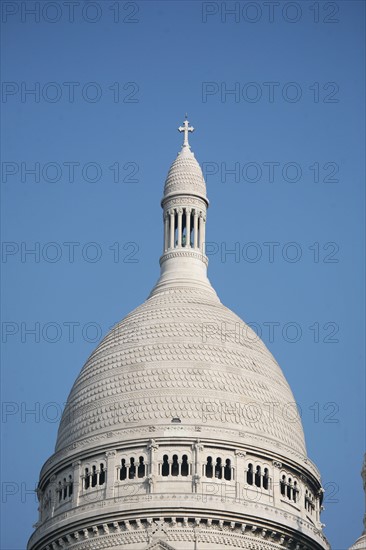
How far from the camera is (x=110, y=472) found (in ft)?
391

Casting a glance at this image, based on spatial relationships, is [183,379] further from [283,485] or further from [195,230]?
[195,230]

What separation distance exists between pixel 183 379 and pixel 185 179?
47.5 ft

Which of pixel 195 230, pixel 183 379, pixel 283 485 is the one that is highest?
pixel 195 230

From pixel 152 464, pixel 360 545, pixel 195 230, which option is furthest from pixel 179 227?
pixel 360 545

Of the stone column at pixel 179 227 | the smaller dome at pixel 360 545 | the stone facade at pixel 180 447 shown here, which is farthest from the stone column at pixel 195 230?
the smaller dome at pixel 360 545

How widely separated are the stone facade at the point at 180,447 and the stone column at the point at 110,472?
66mm

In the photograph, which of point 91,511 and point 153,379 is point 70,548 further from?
point 153,379

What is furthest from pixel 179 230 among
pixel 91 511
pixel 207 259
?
pixel 91 511

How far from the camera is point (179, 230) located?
433ft

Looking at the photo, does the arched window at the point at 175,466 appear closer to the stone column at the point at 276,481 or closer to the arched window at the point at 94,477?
the arched window at the point at 94,477

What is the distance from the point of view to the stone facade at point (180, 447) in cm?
11650

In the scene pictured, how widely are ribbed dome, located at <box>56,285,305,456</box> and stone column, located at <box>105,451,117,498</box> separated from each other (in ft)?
4.82

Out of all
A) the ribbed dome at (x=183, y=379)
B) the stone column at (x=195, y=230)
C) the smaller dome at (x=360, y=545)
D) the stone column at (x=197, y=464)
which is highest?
the stone column at (x=195, y=230)

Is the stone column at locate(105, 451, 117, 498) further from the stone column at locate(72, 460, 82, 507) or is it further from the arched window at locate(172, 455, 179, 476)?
the arched window at locate(172, 455, 179, 476)
